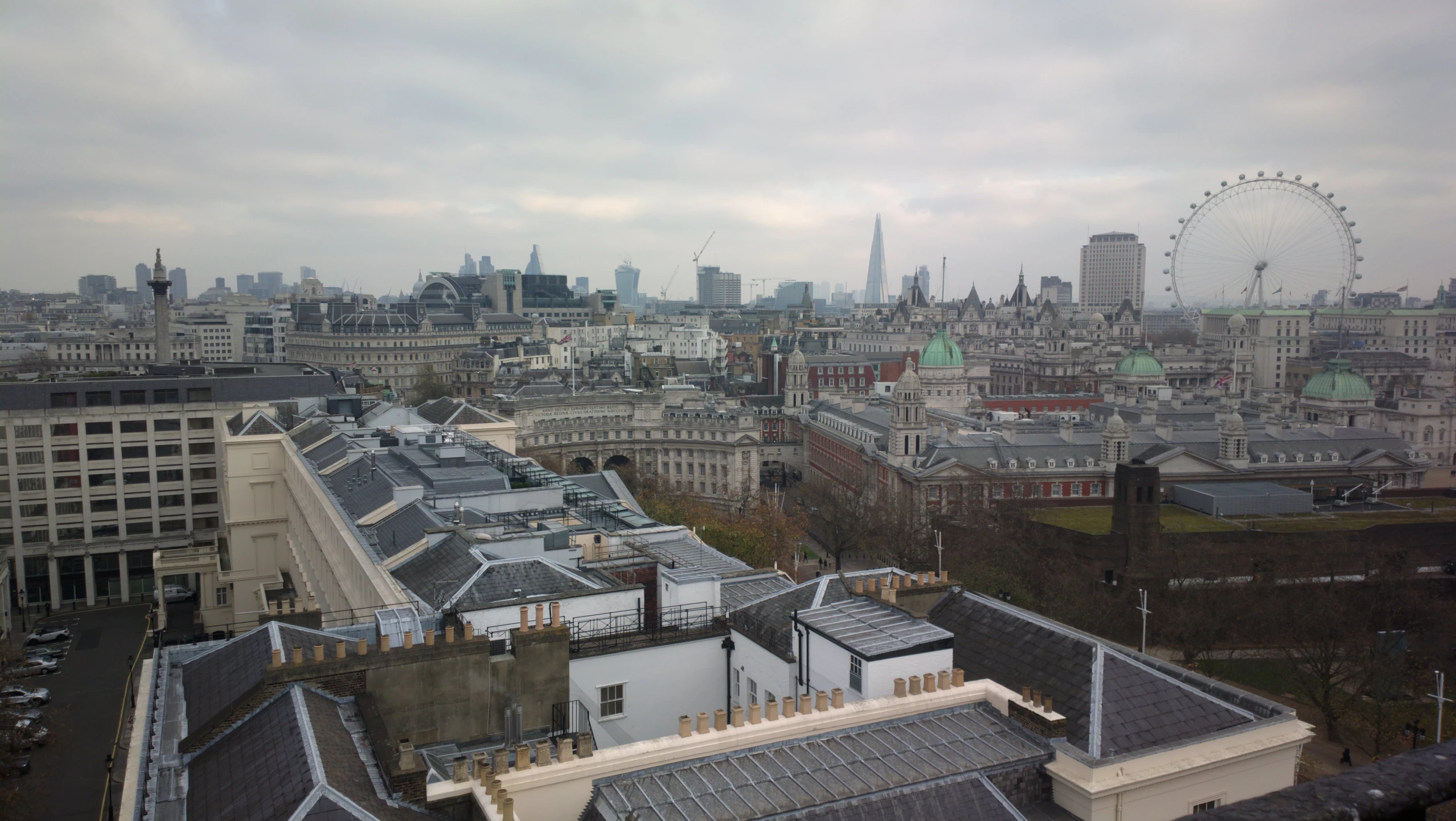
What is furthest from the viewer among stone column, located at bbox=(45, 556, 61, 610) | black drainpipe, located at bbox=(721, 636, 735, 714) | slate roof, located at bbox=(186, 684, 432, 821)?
stone column, located at bbox=(45, 556, 61, 610)

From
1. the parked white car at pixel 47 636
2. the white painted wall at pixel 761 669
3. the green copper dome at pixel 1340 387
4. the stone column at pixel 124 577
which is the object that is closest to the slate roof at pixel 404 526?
the white painted wall at pixel 761 669

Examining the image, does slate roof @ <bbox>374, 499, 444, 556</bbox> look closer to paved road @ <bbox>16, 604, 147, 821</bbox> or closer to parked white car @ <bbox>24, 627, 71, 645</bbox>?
paved road @ <bbox>16, 604, 147, 821</bbox>

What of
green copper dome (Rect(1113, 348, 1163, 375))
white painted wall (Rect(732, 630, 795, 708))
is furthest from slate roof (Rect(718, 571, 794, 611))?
green copper dome (Rect(1113, 348, 1163, 375))

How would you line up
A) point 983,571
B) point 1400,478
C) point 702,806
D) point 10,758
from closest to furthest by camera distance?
point 702,806 < point 10,758 < point 983,571 < point 1400,478

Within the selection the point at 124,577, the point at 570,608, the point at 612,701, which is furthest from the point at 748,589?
the point at 124,577

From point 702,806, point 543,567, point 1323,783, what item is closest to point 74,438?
point 543,567

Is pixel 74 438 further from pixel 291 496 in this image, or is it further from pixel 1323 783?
pixel 1323 783

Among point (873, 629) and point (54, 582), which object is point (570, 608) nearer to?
point (873, 629)

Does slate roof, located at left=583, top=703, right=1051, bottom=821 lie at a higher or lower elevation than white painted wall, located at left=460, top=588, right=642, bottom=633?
lower
